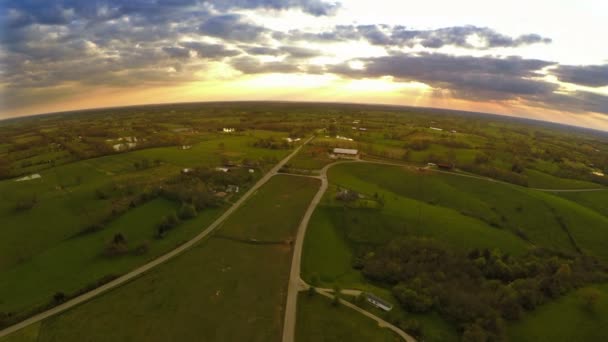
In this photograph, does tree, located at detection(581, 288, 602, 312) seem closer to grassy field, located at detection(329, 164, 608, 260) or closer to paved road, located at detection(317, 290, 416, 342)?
grassy field, located at detection(329, 164, 608, 260)

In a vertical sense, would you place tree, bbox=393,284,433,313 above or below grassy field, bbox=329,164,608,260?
below

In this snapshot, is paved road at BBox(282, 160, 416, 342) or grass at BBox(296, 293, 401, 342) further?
paved road at BBox(282, 160, 416, 342)

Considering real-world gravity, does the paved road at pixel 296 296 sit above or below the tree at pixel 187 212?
below

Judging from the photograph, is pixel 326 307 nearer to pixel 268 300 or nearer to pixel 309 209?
pixel 268 300

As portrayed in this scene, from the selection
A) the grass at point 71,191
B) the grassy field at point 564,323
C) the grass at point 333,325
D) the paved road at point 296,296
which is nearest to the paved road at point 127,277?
the paved road at point 296,296

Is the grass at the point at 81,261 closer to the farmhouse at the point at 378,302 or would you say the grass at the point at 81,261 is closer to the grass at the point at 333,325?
the grass at the point at 333,325

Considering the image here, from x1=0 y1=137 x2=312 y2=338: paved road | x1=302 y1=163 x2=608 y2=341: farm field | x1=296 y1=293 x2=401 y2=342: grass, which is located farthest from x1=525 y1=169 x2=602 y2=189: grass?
x1=0 y1=137 x2=312 y2=338: paved road
